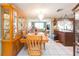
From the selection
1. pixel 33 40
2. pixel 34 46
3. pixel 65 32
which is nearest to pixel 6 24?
pixel 33 40

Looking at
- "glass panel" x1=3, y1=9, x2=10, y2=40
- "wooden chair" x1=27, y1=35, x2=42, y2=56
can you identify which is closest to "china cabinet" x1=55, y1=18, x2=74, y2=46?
"wooden chair" x1=27, y1=35, x2=42, y2=56

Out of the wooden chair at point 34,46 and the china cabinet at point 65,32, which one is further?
the china cabinet at point 65,32

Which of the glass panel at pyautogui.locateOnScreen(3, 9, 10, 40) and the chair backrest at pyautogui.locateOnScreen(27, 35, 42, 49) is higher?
the glass panel at pyautogui.locateOnScreen(3, 9, 10, 40)

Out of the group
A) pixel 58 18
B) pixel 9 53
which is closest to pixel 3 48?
pixel 9 53

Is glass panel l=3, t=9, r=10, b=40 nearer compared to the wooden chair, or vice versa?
glass panel l=3, t=9, r=10, b=40

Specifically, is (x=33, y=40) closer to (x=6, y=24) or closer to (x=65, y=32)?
(x=6, y=24)

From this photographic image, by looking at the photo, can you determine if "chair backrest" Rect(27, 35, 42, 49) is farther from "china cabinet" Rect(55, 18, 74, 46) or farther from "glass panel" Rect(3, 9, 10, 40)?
"china cabinet" Rect(55, 18, 74, 46)

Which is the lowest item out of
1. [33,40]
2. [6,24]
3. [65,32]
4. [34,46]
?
[34,46]

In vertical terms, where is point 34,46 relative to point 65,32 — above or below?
below

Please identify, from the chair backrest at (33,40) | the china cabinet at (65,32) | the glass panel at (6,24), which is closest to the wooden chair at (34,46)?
the chair backrest at (33,40)

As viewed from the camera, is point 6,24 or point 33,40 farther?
point 33,40

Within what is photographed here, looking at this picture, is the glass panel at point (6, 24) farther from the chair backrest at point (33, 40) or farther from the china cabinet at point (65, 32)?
the china cabinet at point (65, 32)

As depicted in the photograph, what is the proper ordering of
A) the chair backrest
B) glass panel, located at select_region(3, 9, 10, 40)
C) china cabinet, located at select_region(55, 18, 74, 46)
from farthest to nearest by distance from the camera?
china cabinet, located at select_region(55, 18, 74, 46) → the chair backrest → glass panel, located at select_region(3, 9, 10, 40)

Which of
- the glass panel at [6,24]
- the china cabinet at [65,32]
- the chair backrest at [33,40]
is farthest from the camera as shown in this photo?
the china cabinet at [65,32]
